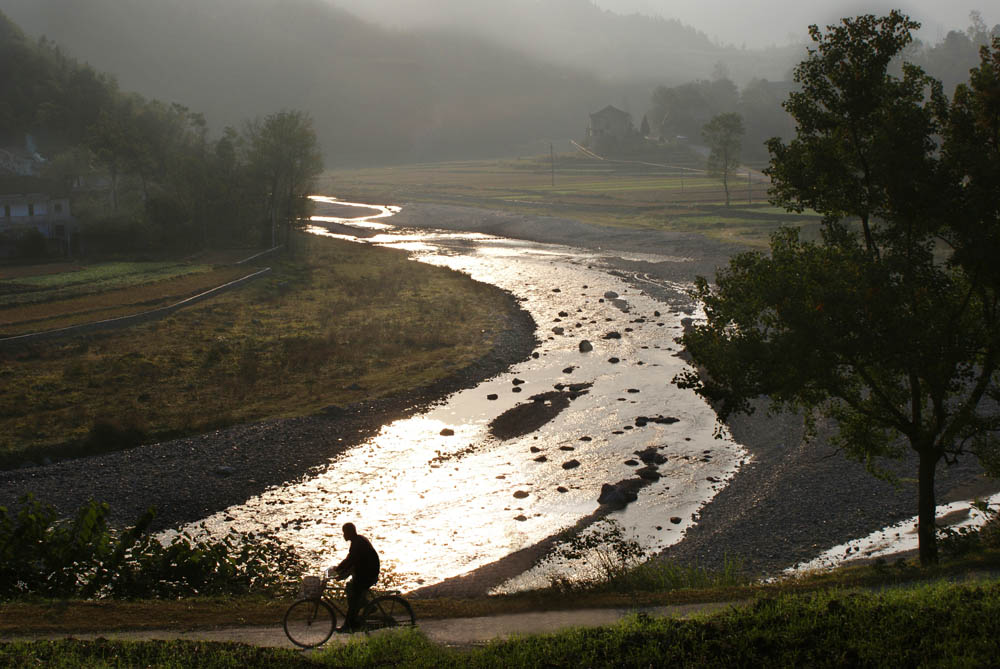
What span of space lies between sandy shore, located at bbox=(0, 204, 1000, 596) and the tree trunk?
16.9 ft

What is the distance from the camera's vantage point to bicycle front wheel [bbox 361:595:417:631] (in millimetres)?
15914

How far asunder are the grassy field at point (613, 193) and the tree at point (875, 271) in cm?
6896

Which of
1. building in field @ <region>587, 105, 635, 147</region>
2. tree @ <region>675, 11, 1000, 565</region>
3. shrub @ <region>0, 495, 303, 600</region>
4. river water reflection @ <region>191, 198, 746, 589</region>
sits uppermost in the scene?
building in field @ <region>587, 105, 635, 147</region>

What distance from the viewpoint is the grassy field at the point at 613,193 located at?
103875 millimetres

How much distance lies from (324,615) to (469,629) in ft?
10.0

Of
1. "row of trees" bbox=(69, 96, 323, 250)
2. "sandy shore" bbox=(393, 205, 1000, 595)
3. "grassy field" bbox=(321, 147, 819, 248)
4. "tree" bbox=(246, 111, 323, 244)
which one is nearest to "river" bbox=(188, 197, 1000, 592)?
"sandy shore" bbox=(393, 205, 1000, 595)

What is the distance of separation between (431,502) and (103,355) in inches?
1058

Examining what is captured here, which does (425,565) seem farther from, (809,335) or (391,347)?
(391,347)

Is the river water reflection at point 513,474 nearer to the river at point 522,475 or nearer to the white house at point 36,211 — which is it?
the river at point 522,475

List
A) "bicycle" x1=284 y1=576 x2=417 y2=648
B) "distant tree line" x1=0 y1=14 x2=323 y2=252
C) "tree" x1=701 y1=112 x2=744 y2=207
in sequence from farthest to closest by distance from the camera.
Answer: "tree" x1=701 y1=112 x2=744 y2=207, "distant tree line" x1=0 y1=14 x2=323 y2=252, "bicycle" x1=284 y1=576 x2=417 y2=648

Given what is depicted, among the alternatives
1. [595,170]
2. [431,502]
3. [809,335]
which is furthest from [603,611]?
[595,170]

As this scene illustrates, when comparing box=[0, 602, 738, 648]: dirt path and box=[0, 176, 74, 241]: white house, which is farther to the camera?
box=[0, 176, 74, 241]: white house

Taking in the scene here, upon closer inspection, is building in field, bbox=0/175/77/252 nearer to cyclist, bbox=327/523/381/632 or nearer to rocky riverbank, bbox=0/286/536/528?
rocky riverbank, bbox=0/286/536/528

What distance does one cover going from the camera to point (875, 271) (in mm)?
18359
